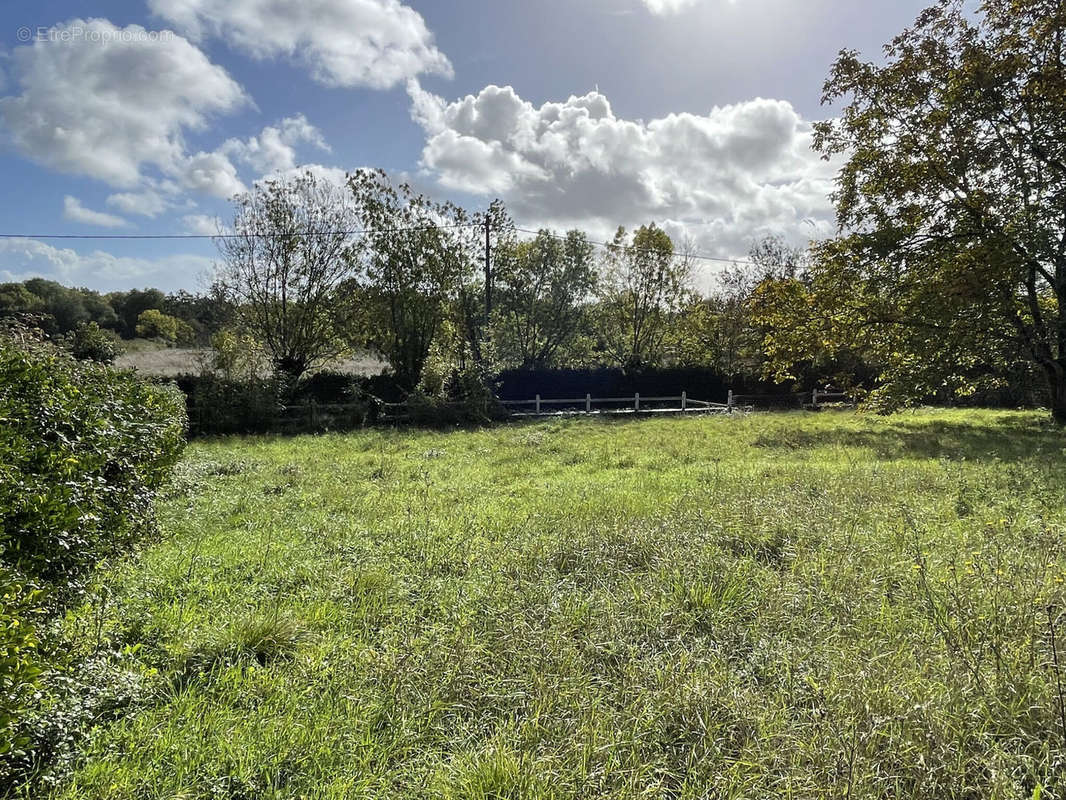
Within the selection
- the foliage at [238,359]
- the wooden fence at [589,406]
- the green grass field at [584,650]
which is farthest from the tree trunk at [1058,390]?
the foliage at [238,359]

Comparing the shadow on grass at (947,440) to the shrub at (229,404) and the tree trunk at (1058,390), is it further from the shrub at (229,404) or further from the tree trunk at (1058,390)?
the shrub at (229,404)

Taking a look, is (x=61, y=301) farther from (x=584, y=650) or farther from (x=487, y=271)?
(x=584, y=650)

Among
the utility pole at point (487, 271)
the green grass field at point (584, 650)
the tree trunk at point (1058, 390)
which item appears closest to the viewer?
the green grass field at point (584, 650)

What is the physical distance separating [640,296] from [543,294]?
459cm

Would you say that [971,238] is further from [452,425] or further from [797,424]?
[452,425]

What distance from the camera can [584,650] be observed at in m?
3.11

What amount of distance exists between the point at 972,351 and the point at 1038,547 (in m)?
11.7

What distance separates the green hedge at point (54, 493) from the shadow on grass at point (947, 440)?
11143 mm

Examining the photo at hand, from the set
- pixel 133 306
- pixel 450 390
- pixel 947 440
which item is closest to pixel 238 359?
pixel 450 390

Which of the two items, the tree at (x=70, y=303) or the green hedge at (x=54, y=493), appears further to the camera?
the tree at (x=70, y=303)

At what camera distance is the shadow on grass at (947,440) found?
30.9 ft

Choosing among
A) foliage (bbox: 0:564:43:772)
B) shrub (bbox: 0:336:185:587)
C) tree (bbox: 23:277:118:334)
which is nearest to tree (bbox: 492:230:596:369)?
shrub (bbox: 0:336:185:587)

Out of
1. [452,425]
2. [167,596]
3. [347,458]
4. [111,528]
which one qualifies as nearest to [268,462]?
[347,458]

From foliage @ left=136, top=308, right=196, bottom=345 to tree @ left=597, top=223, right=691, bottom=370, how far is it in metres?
37.1
